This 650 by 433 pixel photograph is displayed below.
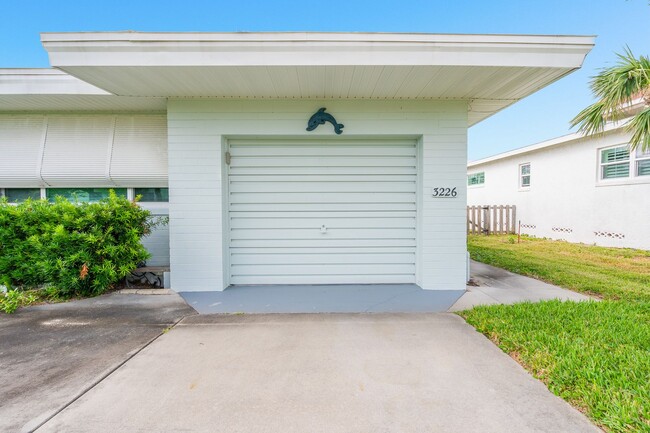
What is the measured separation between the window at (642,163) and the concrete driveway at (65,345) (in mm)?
11722

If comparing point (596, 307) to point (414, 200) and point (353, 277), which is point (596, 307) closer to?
point (414, 200)

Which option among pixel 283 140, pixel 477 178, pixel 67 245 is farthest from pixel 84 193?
pixel 477 178

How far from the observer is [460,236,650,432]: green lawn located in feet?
6.53

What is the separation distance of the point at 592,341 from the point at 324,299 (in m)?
2.96

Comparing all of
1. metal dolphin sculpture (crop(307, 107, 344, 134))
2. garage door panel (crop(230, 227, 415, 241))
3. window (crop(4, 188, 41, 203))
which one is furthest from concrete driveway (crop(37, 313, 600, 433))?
window (crop(4, 188, 41, 203))

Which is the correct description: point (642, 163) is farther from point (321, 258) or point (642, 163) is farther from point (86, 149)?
point (86, 149)

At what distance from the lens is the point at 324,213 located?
5.02m

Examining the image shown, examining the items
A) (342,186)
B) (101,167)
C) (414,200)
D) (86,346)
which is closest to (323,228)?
(342,186)

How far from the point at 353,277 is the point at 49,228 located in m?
4.58

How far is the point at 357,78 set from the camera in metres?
3.94

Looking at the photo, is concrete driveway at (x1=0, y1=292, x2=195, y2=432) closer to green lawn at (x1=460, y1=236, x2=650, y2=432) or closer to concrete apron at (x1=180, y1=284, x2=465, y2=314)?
concrete apron at (x1=180, y1=284, x2=465, y2=314)

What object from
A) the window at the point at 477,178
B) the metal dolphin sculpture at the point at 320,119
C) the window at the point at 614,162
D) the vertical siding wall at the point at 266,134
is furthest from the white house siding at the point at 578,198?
the metal dolphin sculpture at the point at 320,119

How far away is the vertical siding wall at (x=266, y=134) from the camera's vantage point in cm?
462

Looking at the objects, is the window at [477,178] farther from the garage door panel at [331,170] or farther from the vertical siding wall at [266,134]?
the garage door panel at [331,170]
